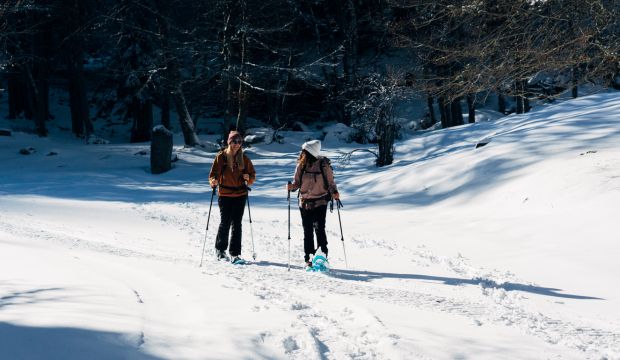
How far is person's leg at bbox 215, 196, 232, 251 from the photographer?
8219 mm

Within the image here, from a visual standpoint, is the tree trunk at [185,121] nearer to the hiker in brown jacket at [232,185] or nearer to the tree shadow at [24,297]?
the hiker in brown jacket at [232,185]

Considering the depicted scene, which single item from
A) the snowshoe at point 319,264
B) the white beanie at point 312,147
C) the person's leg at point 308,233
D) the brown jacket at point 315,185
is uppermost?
the white beanie at point 312,147

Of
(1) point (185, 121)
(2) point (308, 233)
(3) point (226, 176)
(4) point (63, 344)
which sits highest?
(1) point (185, 121)

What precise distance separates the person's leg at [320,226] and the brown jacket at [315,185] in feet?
0.33


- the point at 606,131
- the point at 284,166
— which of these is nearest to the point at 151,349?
the point at 606,131

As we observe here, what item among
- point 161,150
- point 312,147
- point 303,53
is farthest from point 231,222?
point 303,53

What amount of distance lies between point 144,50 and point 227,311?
2685cm

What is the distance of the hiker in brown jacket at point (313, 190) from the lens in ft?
25.9

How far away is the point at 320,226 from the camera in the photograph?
26.0 ft

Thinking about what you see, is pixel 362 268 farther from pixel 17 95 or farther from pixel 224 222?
pixel 17 95

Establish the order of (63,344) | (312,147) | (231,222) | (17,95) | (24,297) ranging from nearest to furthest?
(63,344) < (24,297) < (312,147) < (231,222) < (17,95)

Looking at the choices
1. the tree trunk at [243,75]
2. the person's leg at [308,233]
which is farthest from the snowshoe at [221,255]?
the tree trunk at [243,75]

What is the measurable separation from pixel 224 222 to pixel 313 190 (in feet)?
4.59

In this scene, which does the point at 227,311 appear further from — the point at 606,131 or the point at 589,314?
the point at 606,131
